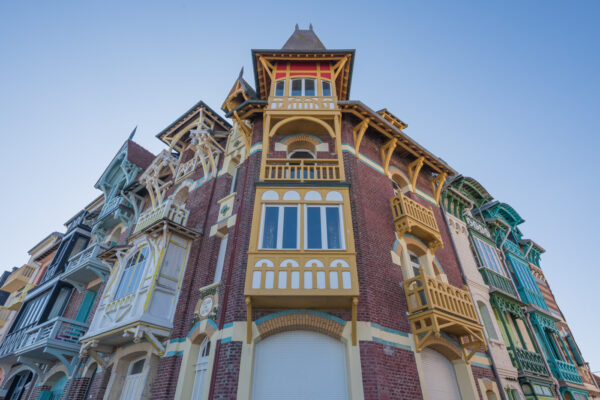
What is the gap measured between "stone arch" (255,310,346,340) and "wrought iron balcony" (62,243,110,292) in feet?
40.3

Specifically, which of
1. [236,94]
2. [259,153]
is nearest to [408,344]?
[259,153]

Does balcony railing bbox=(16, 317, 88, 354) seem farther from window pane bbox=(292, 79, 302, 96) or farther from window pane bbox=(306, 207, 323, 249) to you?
window pane bbox=(292, 79, 302, 96)

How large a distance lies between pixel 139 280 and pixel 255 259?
628 cm

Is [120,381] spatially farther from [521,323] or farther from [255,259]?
[521,323]

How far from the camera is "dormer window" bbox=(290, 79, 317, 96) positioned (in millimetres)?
14484

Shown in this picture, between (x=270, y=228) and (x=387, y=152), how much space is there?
769cm

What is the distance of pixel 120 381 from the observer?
12.4 meters

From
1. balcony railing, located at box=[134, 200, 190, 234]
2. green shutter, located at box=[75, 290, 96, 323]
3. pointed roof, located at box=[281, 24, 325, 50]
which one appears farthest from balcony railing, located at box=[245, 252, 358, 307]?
green shutter, located at box=[75, 290, 96, 323]

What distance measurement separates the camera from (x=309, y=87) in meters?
14.8

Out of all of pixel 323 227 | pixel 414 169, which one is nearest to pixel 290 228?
pixel 323 227

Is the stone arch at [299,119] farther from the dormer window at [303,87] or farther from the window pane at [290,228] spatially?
the window pane at [290,228]

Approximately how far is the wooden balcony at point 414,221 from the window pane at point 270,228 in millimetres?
5116

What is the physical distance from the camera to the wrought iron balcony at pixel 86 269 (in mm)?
17453

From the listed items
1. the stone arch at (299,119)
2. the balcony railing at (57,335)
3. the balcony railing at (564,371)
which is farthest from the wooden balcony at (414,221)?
the balcony railing at (57,335)
